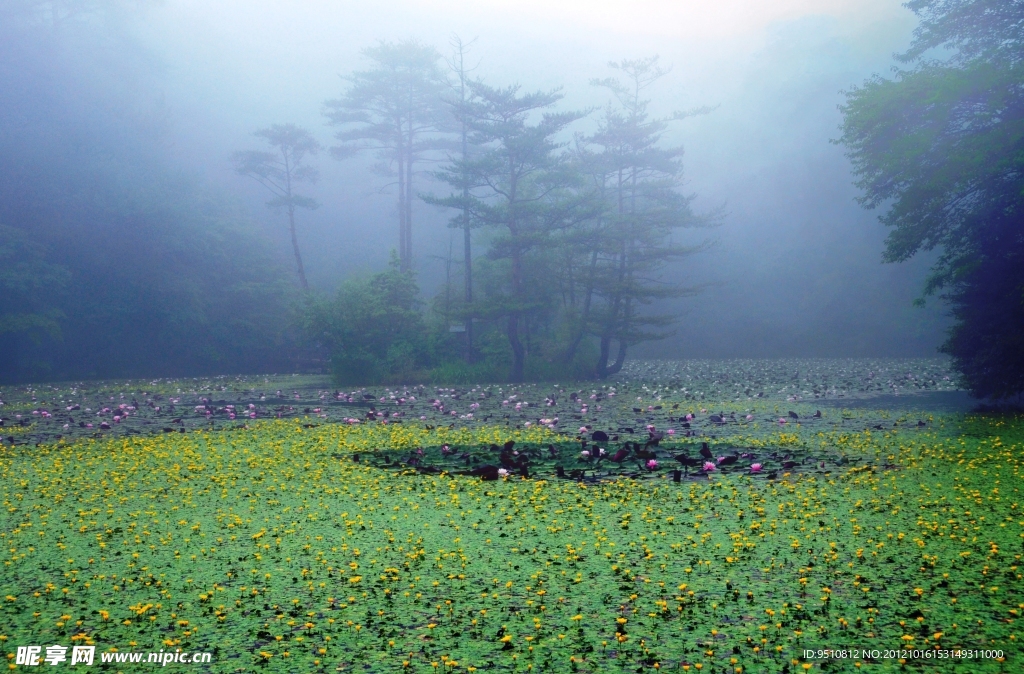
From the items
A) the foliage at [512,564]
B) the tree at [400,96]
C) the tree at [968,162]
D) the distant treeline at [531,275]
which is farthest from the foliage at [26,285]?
the tree at [968,162]

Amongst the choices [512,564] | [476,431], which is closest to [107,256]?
[476,431]

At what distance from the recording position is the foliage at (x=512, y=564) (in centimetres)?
294

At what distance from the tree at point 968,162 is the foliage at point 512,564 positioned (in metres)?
5.81

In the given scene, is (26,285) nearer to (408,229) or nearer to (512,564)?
(408,229)

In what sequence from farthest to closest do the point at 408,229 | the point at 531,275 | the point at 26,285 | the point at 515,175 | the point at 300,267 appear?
the point at 408,229, the point at 300,267, the point at 531,275, the point at 26,285, the point at 515,175

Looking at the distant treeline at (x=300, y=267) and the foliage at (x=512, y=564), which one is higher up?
the distant treeline at (x=300, y=267)

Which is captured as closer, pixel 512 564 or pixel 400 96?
pixel 512 564

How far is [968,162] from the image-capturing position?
11.2 metres

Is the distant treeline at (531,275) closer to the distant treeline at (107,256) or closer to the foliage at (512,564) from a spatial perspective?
the distant treeline at (107,256)

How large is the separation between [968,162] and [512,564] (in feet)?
34.7

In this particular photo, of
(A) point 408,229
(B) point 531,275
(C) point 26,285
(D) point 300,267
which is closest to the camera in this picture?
(C) point 26,285

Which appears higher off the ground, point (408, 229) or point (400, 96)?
point (400, 96)

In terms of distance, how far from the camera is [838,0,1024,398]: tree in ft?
36.9

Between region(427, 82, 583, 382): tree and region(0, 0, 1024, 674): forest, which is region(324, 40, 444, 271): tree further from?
region(427, 82, 583, 382): tree
